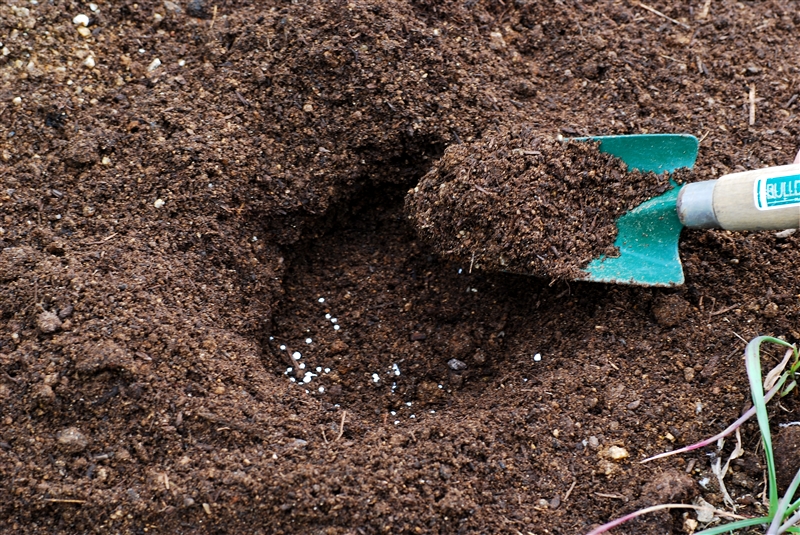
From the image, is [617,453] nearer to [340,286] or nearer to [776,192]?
[776,192]

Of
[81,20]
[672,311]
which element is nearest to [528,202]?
[672,311]

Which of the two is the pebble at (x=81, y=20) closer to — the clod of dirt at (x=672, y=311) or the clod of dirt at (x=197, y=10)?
the clod of dirt at (x=197, y=10)

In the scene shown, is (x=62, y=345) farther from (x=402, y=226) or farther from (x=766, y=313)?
(x=766, y=313)

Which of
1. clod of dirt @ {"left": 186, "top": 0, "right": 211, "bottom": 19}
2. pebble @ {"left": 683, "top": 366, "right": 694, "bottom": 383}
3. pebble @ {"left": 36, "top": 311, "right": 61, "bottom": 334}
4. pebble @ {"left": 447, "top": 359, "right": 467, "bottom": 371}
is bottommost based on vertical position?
pebble @ {"left": 447, "top": 359, "right": 467, "bottom": 371}

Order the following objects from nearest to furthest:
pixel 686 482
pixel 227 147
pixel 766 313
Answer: pixel 686 482, pixel 766 313, pixel 227 147

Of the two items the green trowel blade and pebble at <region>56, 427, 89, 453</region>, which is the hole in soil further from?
pebble at <region>56, 427, 89, 453</region>

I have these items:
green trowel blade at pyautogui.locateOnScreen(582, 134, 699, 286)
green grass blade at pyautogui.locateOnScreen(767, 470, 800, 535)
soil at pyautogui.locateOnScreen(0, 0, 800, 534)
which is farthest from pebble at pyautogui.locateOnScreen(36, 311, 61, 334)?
green grass blade at pyautogui.locateOnScreen(767, 470, 800, 535)

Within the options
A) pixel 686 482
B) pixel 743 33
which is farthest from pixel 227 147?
pixel 743 33
